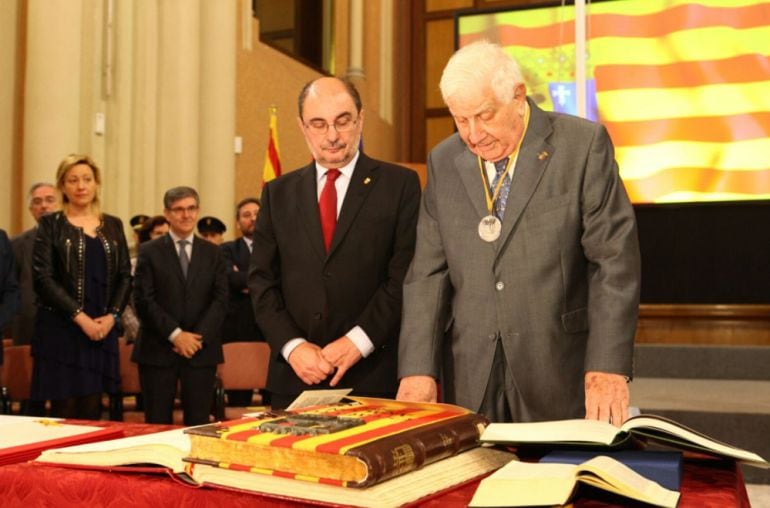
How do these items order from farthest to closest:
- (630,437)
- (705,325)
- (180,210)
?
(705,325) < (180,210) < (630,437)

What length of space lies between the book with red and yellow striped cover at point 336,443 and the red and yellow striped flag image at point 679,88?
7.34 metres

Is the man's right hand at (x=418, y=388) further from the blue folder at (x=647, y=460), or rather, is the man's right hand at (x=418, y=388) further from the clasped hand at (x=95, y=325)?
the clasped hand at (x=95, y=325)

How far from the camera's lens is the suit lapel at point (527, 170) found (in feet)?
6.22

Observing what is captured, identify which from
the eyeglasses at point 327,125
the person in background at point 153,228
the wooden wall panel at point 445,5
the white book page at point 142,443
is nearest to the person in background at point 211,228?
the person in background at point 153,228

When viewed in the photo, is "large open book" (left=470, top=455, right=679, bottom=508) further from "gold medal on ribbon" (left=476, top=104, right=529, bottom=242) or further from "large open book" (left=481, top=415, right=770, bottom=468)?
"gold medal on ribbon" (left=476, top=104, right=529, bottom=242)

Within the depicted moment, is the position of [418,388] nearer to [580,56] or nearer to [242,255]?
[580,56]

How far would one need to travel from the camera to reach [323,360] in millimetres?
2107

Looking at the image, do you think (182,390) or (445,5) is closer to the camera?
(182,390)

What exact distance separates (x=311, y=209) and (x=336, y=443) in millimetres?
1291

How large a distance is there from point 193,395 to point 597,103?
5.61m

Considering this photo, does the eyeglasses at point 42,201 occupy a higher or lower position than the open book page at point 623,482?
higher

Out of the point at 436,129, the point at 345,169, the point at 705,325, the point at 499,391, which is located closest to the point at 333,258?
the point at 345,169

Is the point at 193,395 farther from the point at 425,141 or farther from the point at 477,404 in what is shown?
the point at 425,141

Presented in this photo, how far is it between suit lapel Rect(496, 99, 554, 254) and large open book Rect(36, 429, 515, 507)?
664 millimetres
